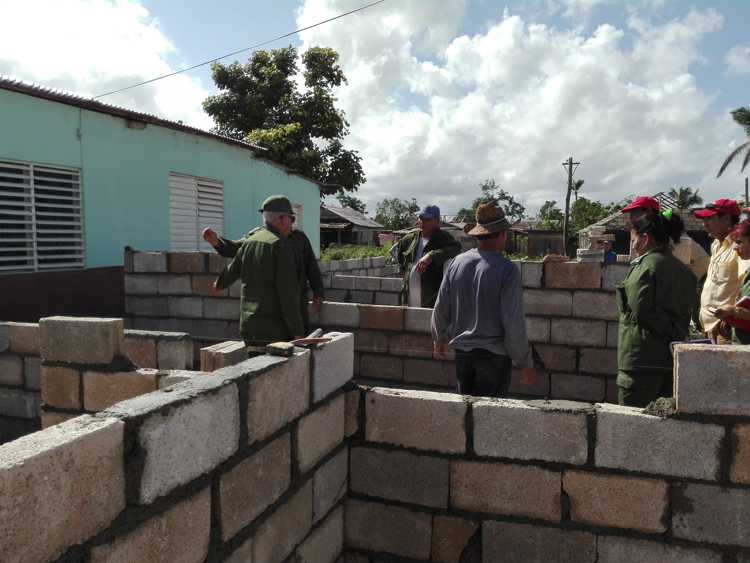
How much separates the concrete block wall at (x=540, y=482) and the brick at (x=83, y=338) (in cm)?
145

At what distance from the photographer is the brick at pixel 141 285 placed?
270 inches

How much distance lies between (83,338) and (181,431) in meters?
1.73

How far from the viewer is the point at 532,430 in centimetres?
264

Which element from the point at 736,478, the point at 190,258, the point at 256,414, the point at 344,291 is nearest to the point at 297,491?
the point at 256,414

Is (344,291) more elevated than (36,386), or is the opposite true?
(344,291)

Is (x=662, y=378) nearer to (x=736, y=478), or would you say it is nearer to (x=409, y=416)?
(x=736, y=478)

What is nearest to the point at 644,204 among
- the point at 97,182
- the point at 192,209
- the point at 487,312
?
the point at 487,312

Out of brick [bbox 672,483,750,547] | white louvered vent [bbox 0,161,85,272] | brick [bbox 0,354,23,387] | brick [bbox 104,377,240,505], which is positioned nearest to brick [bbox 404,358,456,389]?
brick [bbox 672,483,750,547]

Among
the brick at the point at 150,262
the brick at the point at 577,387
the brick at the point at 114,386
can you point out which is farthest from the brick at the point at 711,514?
the brick at the point at 150,262

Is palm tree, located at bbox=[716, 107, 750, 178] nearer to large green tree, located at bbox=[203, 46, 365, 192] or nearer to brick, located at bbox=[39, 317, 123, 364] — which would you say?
large green tree, located at bbox=[203, 46, 365, 192]

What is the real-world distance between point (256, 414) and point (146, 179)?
8541mm

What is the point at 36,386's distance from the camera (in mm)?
4613

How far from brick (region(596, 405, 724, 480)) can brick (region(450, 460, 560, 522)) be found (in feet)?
0.89

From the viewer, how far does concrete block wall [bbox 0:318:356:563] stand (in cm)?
137
